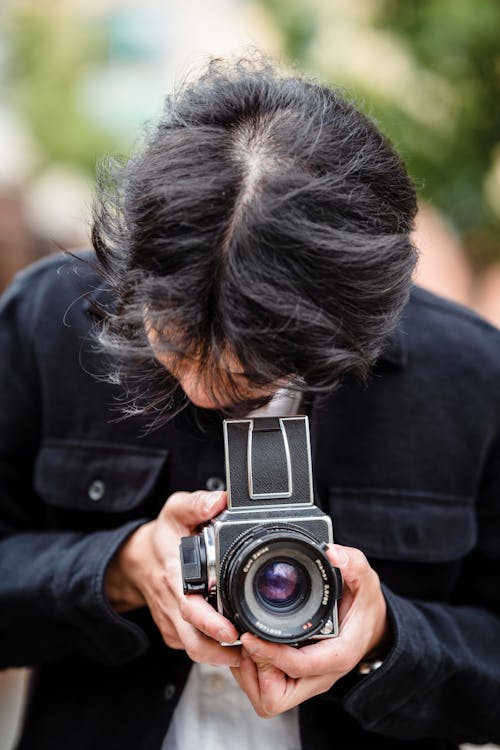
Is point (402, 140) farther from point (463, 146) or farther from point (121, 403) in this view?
point (121, 403)

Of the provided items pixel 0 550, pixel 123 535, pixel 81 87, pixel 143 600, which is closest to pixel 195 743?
pixel 143 600

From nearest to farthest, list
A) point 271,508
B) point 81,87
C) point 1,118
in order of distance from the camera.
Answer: point 271,508
point 81,87
point 1,118

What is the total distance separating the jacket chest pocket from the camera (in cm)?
193

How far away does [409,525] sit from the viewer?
1.91m

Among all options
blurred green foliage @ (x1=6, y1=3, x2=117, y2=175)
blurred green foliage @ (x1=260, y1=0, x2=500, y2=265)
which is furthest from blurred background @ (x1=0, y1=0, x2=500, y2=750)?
blurred green foliage @ (x1=6, y1=3, x2=117, y2=175)

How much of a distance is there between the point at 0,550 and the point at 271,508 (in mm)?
692

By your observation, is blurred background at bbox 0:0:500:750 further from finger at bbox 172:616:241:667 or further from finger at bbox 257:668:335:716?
finger at bbox 257:668:335:716

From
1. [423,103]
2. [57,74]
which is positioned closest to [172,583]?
[423,103]

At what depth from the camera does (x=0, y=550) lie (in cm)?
195

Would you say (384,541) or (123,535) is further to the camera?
(384,541)

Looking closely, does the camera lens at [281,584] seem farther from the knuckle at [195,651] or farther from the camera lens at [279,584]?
the knuckle at [195,651]

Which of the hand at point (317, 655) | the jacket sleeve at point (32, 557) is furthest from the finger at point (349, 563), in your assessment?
the jacket sleeve at point (32, 557)

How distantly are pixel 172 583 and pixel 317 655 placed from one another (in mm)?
298

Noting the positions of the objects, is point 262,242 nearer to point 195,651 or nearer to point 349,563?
point 349,563
